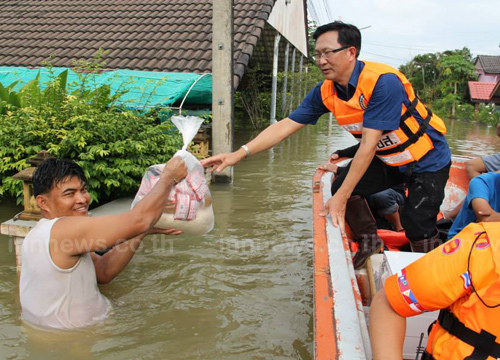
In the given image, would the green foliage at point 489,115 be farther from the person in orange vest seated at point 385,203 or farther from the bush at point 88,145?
the bush at point 88,145

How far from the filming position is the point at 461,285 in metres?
1.38

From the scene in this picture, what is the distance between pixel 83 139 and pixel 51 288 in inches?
90.4

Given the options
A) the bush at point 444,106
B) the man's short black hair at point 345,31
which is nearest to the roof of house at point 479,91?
the bush at point 444,106

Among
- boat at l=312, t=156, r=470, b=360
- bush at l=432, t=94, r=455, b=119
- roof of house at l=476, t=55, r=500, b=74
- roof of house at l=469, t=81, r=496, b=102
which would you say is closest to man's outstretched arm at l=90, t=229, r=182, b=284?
boat at l=312, t=156, r=470, b=360

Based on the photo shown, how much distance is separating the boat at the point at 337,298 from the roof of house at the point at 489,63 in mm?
46018

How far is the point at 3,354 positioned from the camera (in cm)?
274

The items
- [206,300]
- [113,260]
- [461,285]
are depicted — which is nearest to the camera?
[461,285]

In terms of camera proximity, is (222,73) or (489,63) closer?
(222,73)

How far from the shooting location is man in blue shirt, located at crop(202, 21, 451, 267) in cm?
259

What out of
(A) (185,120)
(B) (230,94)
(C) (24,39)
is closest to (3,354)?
(A) (185,120)

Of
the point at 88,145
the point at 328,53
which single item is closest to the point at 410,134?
the point at 328,53

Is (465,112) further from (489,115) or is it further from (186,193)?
(186,193)

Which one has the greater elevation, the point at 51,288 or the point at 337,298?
the point at 337,298

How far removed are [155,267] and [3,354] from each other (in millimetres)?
1505
